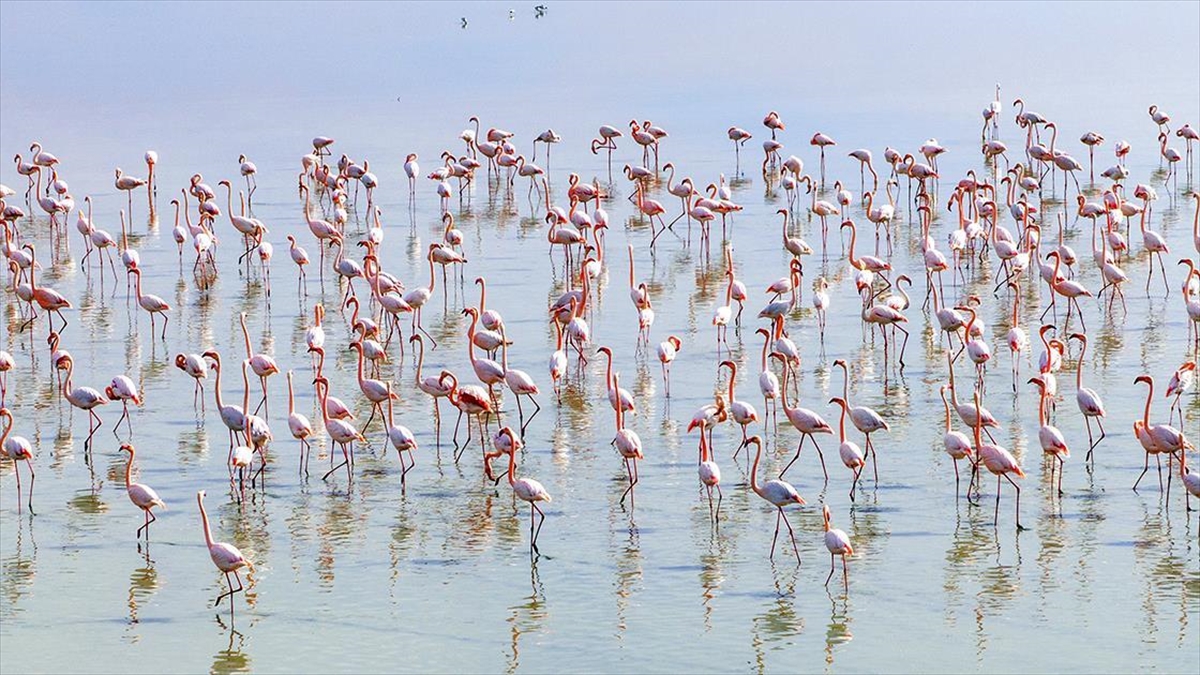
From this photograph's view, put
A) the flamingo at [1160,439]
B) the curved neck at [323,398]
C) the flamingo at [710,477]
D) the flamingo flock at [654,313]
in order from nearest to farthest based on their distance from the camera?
1. the flamingo at [710,477]
2. the flamingo at [1160,439]
3. the flamingo flock at [654,313]
4. the curved neck at [323,398]

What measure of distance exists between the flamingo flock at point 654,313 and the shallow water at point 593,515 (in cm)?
10

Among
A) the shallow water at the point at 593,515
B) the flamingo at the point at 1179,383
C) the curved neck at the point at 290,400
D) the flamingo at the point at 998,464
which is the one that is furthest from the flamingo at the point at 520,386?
the flamingo at the point at 1179,383

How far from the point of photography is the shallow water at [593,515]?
10.3m

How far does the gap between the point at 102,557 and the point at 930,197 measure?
A: 12697mm

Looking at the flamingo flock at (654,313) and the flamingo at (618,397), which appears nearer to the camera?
the flamingo flock at (654,313)

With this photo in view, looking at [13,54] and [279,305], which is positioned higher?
[13,54]

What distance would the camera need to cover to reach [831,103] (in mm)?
30562

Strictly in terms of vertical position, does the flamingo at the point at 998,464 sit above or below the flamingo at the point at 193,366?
below

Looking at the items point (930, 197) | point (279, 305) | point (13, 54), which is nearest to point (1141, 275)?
point (930, 197)

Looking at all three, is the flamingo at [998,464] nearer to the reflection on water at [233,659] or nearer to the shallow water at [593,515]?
the shallow water at [593,515]

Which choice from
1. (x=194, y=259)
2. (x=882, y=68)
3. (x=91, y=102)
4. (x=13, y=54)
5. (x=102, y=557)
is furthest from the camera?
(x=13, y=54)

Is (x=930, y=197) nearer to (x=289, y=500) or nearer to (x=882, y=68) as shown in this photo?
(x=289, y=500)

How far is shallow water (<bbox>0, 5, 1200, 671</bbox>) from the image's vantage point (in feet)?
33.8

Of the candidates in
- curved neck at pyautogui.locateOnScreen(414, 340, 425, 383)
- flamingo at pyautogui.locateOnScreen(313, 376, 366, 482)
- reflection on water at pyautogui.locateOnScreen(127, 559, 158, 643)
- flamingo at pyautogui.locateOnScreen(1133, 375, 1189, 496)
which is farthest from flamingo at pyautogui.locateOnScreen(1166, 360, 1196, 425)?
reflection on water at pyautogui.locateOnScreen(127, 559, 158, 643)
